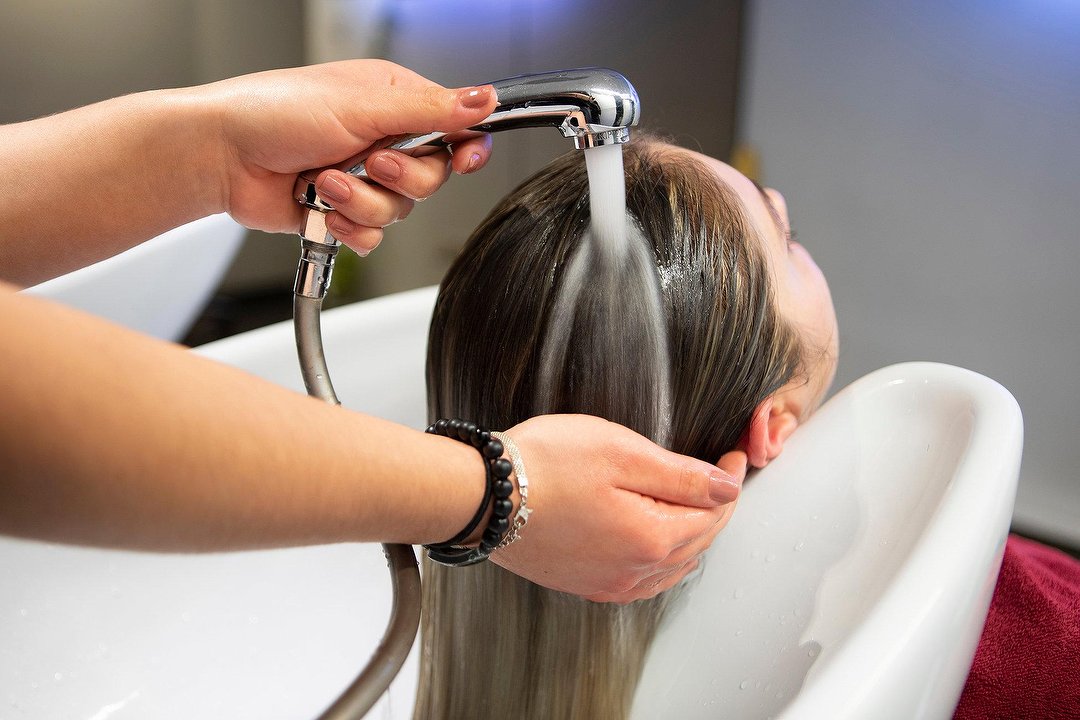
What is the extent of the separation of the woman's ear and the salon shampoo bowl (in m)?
0.08

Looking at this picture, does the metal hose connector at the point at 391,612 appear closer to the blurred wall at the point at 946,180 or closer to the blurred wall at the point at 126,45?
the blurred wall at the point at 126,45

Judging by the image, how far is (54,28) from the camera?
1.82 m

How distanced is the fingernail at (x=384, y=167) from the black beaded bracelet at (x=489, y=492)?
31 cm

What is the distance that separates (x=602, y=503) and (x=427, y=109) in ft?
1.33

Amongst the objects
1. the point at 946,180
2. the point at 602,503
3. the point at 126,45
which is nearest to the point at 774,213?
the point at 602,503

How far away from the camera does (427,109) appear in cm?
81

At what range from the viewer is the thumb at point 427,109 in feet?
2.57

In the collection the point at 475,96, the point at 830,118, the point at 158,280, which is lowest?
the point at 158,280

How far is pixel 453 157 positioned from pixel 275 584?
721mm

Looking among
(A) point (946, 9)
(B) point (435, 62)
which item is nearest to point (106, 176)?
(B) point (435, 62)

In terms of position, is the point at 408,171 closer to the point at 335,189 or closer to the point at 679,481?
the point at 335,189

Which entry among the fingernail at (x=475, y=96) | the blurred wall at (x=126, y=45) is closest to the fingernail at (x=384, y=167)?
the fingernail at (x=475, y=96)

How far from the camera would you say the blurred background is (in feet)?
6.52

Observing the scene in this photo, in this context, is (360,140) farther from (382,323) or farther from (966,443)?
(966,443)
